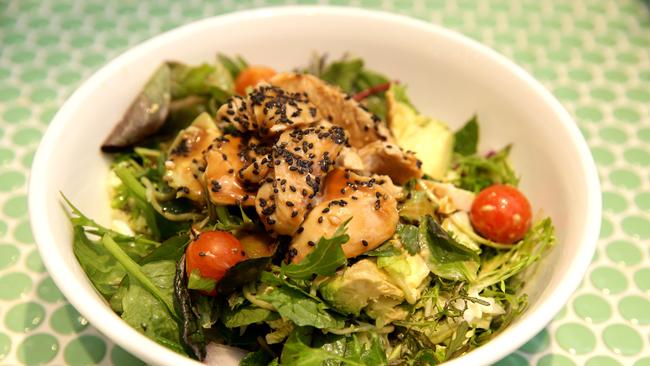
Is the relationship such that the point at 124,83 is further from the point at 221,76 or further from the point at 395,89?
the point at 395,89

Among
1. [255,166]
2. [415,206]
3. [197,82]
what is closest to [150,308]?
[255,166]

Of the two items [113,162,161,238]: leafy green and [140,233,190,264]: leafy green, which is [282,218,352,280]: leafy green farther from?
[113,162,161,238]: leafy green

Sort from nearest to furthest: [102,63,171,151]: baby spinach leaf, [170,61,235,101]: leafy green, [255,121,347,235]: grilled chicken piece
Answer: [255,121,347,235]: grilled chicken piece
[102,63,171,151]: baby spinach leaf
[170,61,235,101]: leafy green

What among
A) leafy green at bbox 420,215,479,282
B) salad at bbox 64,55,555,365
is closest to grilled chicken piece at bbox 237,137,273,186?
salad at bbox 64,55,555,365

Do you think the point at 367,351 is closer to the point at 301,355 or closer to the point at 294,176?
the point at 301,355

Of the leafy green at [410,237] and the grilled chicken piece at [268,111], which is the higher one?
the grilled chicken piece at [268,111]

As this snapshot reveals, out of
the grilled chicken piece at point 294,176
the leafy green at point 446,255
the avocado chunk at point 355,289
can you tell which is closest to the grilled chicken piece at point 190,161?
the grilled chicken piece at point 294,176

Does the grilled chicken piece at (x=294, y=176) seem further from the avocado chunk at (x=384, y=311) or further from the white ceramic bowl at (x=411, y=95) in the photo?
the white ceramic bowl at (x=411, y=95)
